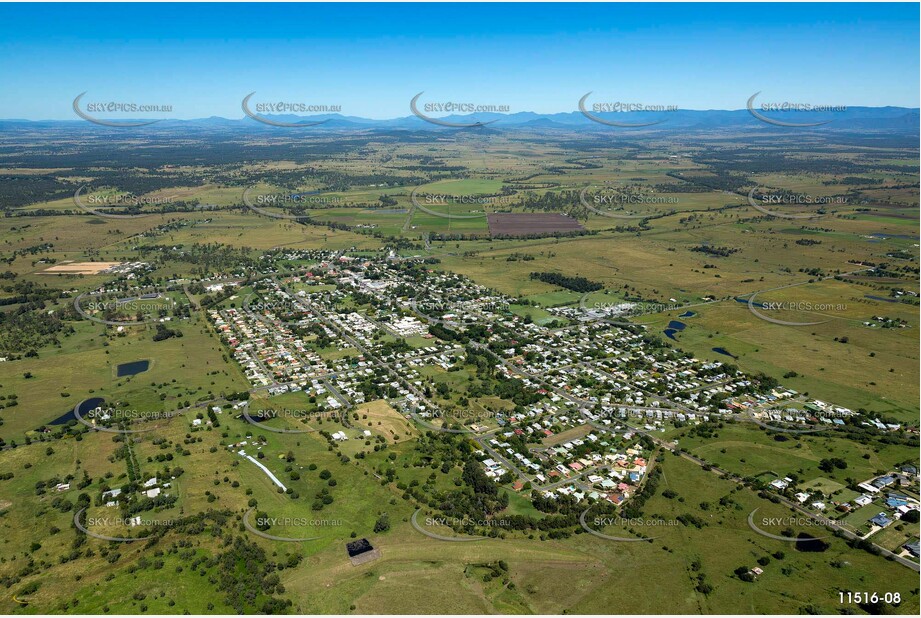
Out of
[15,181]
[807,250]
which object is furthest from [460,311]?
[15,181]

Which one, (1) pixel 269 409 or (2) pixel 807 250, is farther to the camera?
(2) pixel 807 250

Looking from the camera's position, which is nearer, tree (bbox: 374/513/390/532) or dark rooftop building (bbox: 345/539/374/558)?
dark rooftop building (bbox: 345/539/374/558)

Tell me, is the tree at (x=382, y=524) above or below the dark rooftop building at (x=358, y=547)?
above

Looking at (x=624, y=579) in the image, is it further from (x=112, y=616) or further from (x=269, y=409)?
(x=269, y=409)

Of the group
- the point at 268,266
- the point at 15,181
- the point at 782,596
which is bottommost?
the point at 782,596

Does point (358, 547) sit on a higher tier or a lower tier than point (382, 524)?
lower

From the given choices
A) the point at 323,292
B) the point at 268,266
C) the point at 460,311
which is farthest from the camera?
the point at 268,266

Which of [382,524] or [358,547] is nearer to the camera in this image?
[358,547]

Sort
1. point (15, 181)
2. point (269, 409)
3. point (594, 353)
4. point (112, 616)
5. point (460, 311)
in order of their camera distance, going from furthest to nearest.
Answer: point (15, 181) < point (460, 311) < point (594, 353) < point (269, 409) < point (112, 616)

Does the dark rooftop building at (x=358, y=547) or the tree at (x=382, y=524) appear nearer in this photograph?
the dark rooftop building at (x=358, y=547)

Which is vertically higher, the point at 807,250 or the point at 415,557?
the point at 807,250

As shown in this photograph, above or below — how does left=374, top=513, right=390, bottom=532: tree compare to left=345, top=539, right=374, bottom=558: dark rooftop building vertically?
above
